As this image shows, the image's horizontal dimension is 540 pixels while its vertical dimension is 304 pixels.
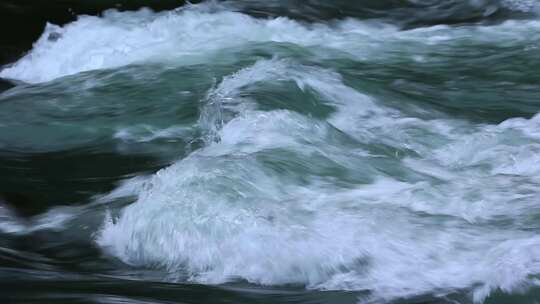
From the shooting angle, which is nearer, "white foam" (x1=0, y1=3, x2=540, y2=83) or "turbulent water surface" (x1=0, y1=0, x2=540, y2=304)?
"turbulent water surface" (x1=0, y1=0, x2=540, y2=304)

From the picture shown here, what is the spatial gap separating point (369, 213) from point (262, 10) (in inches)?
205

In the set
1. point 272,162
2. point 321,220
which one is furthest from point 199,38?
point 321,220

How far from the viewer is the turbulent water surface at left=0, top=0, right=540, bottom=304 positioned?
3508mm

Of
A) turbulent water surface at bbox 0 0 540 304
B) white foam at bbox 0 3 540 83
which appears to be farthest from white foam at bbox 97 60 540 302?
white foam at bbox 0 3 540 83

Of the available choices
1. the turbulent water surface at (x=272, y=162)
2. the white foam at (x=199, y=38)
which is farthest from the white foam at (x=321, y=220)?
the white foam at (x=199, y=38)

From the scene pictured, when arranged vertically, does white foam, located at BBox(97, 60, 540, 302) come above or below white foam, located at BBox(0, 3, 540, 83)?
below

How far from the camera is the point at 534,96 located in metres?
6.10

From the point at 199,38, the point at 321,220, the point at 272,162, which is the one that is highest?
the point at 199,38

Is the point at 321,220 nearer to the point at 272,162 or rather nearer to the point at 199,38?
the point at 272,162

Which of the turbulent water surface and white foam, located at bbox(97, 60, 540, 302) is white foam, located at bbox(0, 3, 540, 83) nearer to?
the turbulent water surface

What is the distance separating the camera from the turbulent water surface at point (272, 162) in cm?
351

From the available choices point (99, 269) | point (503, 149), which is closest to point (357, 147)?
point (503, 149)

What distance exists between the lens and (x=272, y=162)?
4512mm

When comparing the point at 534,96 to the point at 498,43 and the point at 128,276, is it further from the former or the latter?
the point at 128,276
